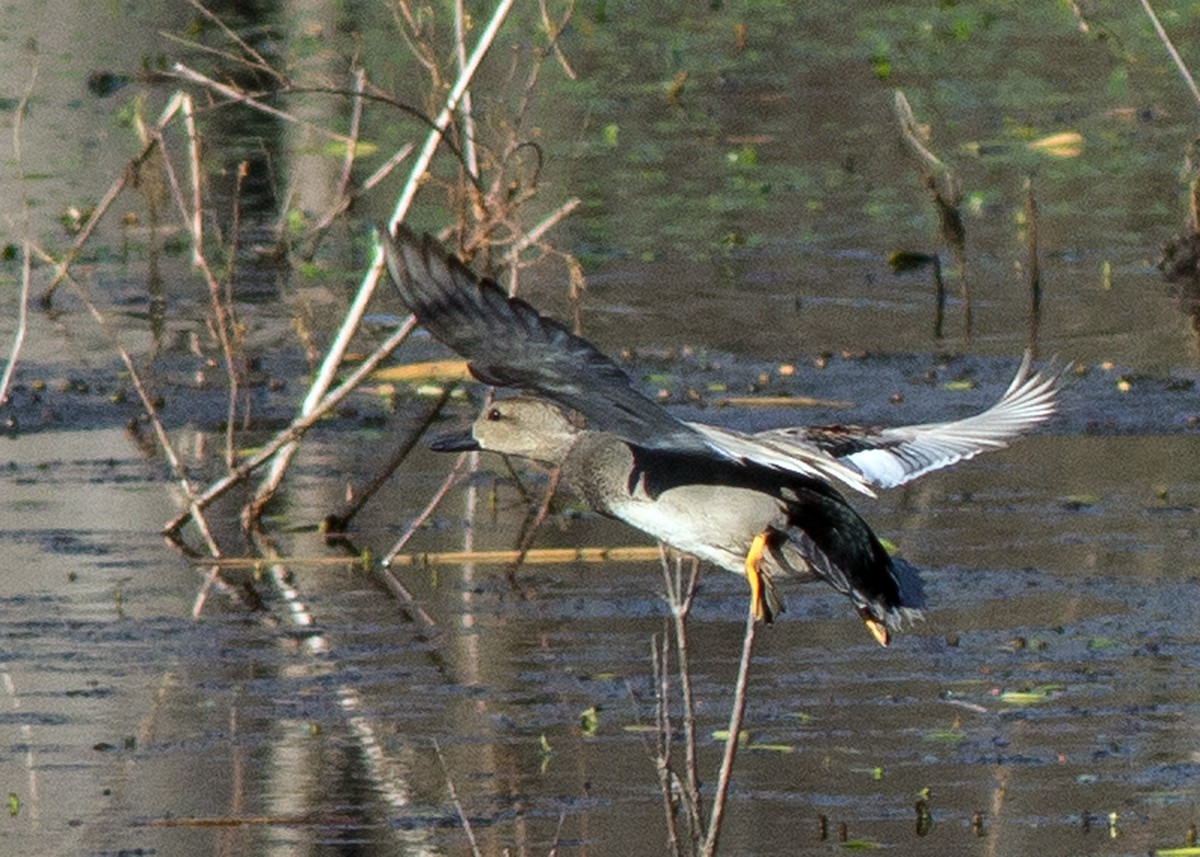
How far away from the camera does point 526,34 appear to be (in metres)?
24.4

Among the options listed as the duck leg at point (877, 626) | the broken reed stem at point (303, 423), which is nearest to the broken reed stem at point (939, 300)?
the broken reed stem at point (303, 423)

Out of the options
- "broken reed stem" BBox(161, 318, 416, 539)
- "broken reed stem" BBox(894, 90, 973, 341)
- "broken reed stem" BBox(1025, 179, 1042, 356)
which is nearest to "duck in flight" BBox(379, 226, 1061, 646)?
"broken reed stem" BBox(161, 318, 416, 539)

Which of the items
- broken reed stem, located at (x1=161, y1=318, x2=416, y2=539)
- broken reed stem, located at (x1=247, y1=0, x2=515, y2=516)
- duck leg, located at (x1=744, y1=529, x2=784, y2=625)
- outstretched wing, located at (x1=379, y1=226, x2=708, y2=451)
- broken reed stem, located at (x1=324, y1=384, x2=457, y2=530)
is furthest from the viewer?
broken reed stem, located at (x1=324, y1=384, x2=457, y2=530)

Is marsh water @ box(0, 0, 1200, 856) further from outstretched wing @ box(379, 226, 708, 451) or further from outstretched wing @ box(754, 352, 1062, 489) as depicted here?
outstretched wing @ box(379, 226, 708, 451)

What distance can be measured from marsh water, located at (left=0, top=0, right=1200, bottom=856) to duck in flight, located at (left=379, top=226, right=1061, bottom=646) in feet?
1.30

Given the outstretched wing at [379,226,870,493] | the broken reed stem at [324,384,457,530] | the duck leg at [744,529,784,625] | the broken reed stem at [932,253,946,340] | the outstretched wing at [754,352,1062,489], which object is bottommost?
the broken reed stem at [932,253,946,340]

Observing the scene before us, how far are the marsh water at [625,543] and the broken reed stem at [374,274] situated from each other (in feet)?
0.52

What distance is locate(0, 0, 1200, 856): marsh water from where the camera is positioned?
20.8ft

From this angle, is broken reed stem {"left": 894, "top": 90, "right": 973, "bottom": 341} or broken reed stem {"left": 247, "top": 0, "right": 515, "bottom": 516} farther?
broken reed stem {"left": 894, "top": 90, "right": 973, "bottom": 341}

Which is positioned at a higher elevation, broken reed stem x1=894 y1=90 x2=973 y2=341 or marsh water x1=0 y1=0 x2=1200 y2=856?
broken reed stem x1=894 y1=90 x2=973 y2=341

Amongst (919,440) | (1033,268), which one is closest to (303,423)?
(919,440)

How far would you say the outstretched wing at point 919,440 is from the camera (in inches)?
236

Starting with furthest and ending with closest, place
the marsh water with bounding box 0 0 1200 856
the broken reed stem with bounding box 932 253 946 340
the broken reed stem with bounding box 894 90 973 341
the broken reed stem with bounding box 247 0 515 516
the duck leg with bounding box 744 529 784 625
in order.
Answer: the broken reed stem with bounding box 932 253 946 340
the broken reed stem with bounding box 894 90 973 341
the broken reed stem with bounding box 247 0 515 516
the marsh water with bounding box 0 0 1200 856
the duck leg with bounding box 744 529 784 625

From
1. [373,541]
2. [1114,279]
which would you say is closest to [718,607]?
[373,541]
